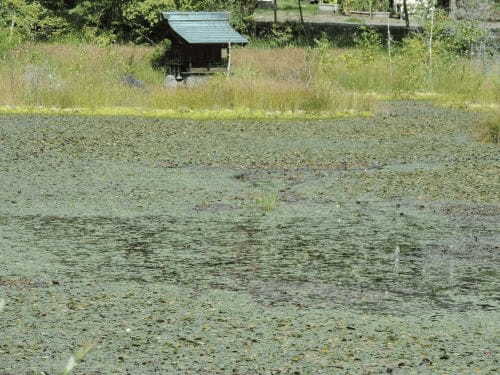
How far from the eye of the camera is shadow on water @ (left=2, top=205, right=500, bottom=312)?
567cm

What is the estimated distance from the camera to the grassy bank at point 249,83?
16.3m

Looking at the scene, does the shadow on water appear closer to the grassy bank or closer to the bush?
the grassy bank

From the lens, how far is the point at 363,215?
8.07 m

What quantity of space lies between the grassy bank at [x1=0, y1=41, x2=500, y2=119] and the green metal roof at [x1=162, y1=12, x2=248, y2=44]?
677 mm

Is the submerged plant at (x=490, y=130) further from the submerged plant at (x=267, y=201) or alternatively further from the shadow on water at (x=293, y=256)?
the shadow on water at (x=293, y=256)

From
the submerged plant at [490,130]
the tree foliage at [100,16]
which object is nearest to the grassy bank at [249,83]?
the tree foliage at [100,16]

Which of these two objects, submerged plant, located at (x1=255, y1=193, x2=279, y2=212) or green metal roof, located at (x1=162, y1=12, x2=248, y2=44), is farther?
green metal roof, located at (x1=162, y1=12, x2=248, y2=44)

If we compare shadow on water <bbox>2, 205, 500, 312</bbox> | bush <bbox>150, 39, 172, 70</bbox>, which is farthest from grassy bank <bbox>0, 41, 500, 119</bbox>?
shadow on water <bbox>2, 205, 500, 312</bbox>

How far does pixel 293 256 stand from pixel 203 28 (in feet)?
47.6

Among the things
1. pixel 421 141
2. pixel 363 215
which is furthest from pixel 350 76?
pixel 363 215

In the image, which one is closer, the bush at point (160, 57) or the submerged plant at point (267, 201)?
the submerged plant at point (267, 201)

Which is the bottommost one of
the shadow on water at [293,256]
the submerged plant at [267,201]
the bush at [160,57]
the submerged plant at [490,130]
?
the bush at [160,57]

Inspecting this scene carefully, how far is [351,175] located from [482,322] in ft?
17.1

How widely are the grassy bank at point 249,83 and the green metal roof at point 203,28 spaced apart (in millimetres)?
677
